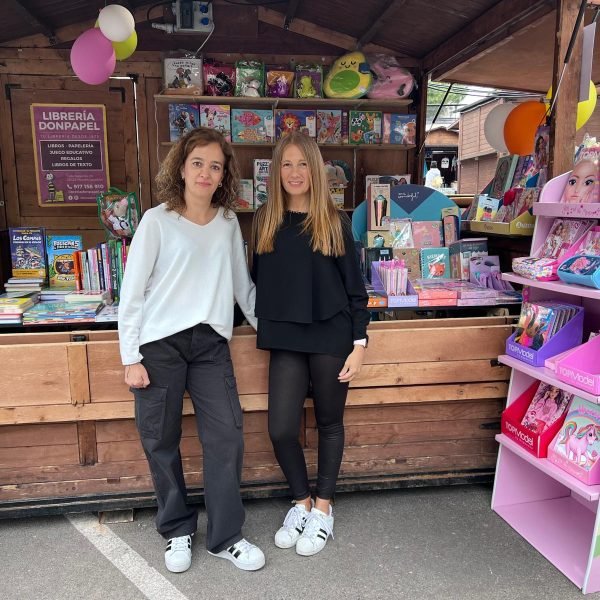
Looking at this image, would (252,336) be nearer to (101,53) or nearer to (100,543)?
(100,543)

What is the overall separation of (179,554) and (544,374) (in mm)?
1641

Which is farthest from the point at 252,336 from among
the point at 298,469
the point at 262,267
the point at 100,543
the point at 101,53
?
the point at 101,53

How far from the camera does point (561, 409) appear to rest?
2.41m

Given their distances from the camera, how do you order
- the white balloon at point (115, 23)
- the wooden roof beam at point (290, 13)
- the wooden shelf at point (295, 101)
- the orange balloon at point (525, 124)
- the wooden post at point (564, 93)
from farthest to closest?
the wooden shelf at point (295, 101), the wooden roof beam at point (290, 13), the orange balloon at point (525, 124), the white balloon at point (115, 23), the wooden post at point (564, 93)

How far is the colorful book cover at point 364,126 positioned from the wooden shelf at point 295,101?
0.26 ft

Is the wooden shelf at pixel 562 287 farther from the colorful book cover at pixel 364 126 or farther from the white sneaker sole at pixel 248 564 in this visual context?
the colorful book cover at pixel 364 126

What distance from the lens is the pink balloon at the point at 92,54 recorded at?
342cm

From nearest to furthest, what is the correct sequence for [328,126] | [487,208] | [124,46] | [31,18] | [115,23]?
[487,208]
[115,23]
[124,46]
[31,18]
[328,126]

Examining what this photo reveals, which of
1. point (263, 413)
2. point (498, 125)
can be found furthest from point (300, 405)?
point (498, 125)

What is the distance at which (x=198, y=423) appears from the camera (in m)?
→ 2.32

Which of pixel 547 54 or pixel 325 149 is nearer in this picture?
pixel 547 54

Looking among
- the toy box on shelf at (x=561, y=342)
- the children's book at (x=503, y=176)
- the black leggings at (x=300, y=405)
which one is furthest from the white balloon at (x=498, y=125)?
the black leggings at (x=300, y=405)

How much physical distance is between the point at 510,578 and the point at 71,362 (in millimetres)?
1990

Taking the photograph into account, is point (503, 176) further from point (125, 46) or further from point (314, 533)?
point (125, 46)
